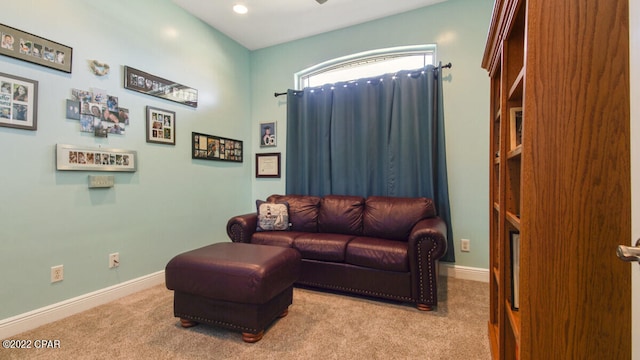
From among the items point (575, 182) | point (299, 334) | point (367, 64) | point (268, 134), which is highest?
point (367, 64)

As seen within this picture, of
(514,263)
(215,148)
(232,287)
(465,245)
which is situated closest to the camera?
(514,263)

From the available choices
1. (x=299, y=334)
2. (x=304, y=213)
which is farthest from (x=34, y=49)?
→ (x=299, y=334)

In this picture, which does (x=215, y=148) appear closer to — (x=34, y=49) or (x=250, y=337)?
(x=34, y=49)

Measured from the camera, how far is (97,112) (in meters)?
2.30

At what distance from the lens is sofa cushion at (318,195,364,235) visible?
9.49ft

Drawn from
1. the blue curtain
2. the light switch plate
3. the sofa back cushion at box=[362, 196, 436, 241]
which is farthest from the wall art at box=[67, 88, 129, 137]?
the sofa back cushion at box=[362, 196, 436, 241]

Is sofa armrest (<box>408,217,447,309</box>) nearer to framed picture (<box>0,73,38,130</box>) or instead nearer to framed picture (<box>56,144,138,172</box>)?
framed picture (<box>56,144,138,172</box>)

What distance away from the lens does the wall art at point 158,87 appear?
255 centimetres

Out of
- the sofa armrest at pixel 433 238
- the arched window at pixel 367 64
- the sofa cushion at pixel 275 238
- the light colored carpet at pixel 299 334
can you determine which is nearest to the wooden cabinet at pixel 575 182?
the light colored carpet at pixel 299 334

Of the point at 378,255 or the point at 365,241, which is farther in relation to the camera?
the point at 365,241

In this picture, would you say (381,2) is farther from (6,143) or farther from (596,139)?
(6,143)

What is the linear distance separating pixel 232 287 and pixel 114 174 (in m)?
1.57

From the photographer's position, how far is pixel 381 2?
2973 millimetres

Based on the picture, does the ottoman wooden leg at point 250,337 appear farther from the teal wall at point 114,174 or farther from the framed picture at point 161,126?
the framed picture at point 161,126
